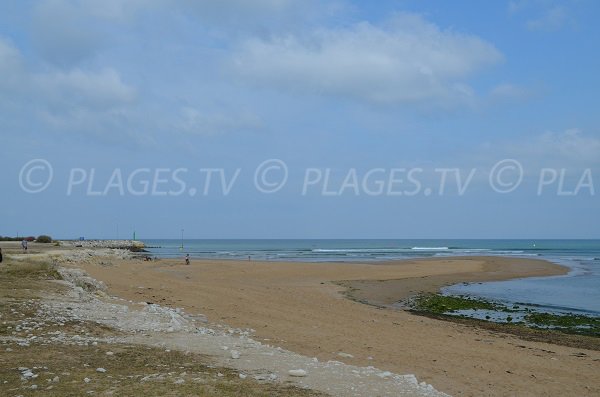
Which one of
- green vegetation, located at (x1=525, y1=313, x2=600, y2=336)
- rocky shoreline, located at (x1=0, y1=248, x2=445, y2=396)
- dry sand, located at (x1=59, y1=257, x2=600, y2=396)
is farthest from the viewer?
green vegetation, located at (x1=525, y1=313, x2=600, y2=336)

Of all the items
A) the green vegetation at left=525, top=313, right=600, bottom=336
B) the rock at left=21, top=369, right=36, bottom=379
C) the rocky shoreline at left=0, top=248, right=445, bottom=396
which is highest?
the rock at left=21, top=369, right=36, bottom=379

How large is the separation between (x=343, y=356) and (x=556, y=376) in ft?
14.4

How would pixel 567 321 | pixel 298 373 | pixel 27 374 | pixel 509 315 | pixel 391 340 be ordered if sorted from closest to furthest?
pixel 27 374 < pixel 298 373 < pixel 391 340 < pixel 567 321 < pixel 509 315

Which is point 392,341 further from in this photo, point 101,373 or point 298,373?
point 101,373

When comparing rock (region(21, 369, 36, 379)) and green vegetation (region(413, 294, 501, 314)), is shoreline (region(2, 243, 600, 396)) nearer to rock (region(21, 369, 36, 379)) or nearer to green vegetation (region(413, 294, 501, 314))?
green vegetation (region(413, 294, 501, 314))

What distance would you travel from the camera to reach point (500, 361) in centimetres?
1216

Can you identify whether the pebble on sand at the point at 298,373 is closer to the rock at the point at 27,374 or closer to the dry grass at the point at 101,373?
the dry grass at the point at 101,373

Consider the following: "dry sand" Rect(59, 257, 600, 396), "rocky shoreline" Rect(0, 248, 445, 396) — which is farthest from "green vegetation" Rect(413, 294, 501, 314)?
"rocky shoreline" Rect(0, 248, 445, 396)

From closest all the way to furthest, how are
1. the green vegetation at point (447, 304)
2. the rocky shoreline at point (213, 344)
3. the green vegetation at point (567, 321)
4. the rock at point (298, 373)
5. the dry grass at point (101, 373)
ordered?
the dry grass at point (101, 373)
the rocky shoreline at point (213, 344)
the rock at point (298, 373)
the green vegetation at point (567, 321)
the green vegetation at point (447, 304)

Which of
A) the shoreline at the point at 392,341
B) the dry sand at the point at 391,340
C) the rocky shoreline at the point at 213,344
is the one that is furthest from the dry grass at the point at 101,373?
the dry sand at the point at 391,340

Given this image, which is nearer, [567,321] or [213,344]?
[213,344]

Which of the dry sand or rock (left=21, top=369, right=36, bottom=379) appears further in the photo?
the dry sand

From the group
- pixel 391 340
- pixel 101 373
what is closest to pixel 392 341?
pixel 391 340

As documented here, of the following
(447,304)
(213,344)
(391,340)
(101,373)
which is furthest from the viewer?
(447,304)
